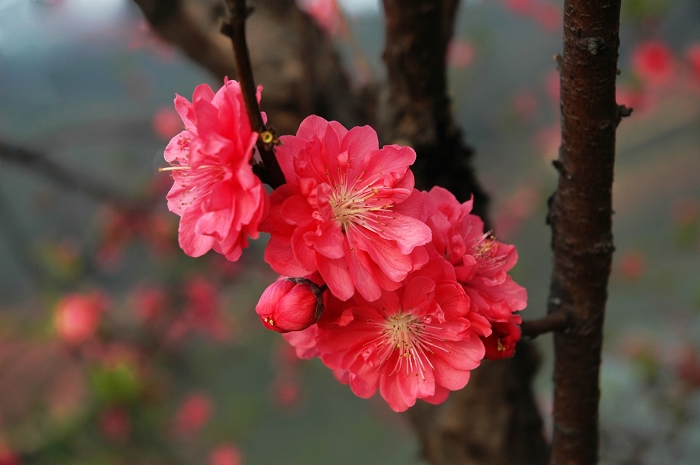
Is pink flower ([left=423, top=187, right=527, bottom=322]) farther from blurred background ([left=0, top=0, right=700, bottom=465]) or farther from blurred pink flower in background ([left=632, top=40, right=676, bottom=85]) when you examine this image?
blurred pink flower in background ([left=632, top=40, right=676, bottom=85])

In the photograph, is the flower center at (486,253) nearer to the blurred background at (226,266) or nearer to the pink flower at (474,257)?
the pink flower at (474,257)

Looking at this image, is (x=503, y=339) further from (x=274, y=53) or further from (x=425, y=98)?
(x=274, y=53)

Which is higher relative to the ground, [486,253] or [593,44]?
[593,44]

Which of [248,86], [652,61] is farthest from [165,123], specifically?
[248,86]

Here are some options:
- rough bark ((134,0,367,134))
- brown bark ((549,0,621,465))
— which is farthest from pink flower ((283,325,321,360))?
rough bark ((134,0,367,134))

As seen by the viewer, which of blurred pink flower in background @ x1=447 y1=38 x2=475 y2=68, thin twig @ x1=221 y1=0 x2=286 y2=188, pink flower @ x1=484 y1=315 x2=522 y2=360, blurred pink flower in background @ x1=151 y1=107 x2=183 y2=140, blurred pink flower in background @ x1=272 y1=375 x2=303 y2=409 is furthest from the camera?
blurred pink flower in background @ x1=447 y1=38 x2=475 y2=68

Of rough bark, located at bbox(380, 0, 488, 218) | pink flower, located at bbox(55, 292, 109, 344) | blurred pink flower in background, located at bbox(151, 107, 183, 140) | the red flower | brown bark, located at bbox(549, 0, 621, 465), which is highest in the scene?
blurred pink flower in background, located at bbox(151, 107, 183, 140)

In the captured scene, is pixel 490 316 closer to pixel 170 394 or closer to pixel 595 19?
pixel 595 19
